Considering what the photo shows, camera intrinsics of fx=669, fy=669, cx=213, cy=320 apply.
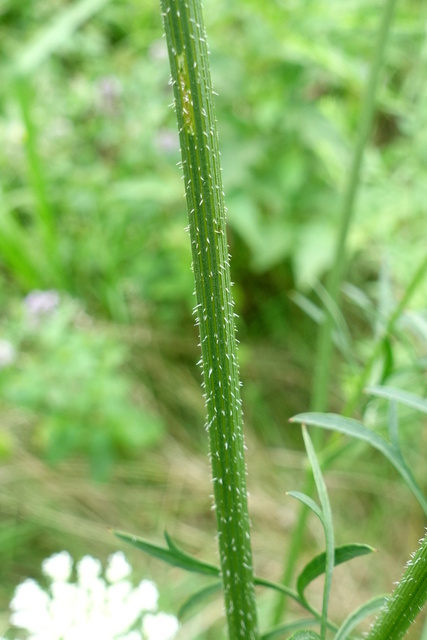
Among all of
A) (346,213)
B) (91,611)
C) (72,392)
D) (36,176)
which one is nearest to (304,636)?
(91,611)

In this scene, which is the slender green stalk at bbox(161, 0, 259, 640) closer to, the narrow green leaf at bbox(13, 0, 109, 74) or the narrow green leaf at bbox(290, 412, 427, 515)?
the narrow green leaf at bbox(290, 412, 427, 515)

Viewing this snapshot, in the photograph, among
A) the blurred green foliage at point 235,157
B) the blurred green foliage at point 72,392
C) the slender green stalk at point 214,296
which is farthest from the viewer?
the blurred green foliage at point 235,157

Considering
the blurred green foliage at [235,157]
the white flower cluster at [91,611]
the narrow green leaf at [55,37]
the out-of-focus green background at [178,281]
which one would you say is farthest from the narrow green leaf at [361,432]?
the narrow green leaf at [55,37]

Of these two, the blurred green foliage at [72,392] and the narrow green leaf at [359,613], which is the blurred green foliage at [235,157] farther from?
the narrow green leaf at [359,613]

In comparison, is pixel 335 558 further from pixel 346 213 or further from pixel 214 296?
pixel 346 213

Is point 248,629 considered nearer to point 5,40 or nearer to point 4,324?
point 4,324

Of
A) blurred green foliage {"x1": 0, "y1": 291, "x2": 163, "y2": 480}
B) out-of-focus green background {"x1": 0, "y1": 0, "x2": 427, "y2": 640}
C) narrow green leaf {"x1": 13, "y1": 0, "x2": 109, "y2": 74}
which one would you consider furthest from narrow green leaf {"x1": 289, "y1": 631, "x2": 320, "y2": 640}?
narrow green leaf {"x1": 13, "y1": 0, "x2": 109, "y2": 74}

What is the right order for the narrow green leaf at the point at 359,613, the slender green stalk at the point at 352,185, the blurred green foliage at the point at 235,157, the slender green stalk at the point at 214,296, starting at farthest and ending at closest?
the blurred green foliage at the point at 235,157, the slender green stalk at the point at 352,185, the narrow green leaf at the point at 359,613, the slender green stalk at the point at 214,296

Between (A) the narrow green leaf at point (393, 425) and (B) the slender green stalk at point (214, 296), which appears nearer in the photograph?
(B) the slender green stalk at point (214, 296)
